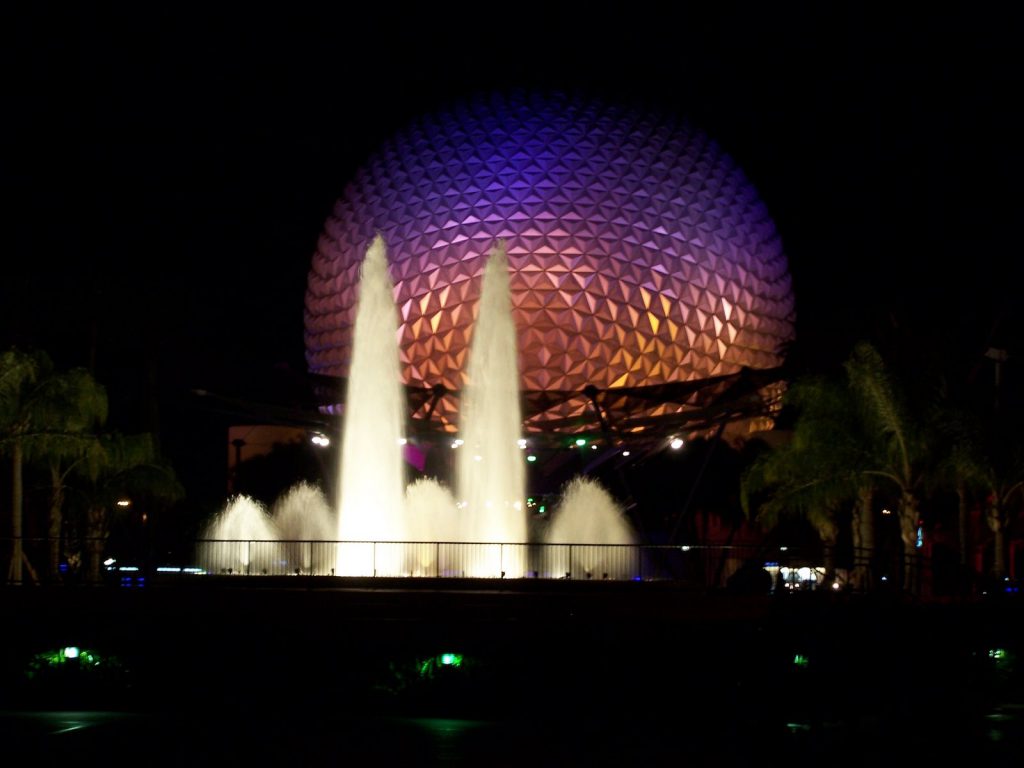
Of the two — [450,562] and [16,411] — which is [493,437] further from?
[16,411]

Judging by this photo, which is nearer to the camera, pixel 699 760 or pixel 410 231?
pixel 699 760

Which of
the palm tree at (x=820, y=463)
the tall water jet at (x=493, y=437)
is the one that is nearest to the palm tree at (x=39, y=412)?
the tall water jet at (x=493, y=437)

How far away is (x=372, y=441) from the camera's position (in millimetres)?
26344

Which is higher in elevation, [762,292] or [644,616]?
[762,292]

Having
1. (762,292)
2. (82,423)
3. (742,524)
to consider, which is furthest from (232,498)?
(762,292)

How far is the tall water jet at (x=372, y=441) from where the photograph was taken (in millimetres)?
24219

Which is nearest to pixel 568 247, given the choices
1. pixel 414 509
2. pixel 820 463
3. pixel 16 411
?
pixel 820 463

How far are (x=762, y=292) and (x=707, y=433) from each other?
5.31 metres

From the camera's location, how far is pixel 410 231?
44.1m

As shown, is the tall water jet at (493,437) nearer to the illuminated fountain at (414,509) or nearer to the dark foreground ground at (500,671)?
the illuminated fountain at (414,509)

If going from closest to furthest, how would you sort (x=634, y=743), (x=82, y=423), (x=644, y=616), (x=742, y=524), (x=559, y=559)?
(x=634, y=743), (x=644, y=616), (x=559, y=559), (x=82, y=423), (x=742, y=524)

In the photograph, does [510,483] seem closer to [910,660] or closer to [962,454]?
[962,454]

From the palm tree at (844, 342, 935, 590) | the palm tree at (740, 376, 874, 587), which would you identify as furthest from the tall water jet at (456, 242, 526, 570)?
the palm tree at (844, 342, 935, 590)

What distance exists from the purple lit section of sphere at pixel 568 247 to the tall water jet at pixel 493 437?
10.1 meters
